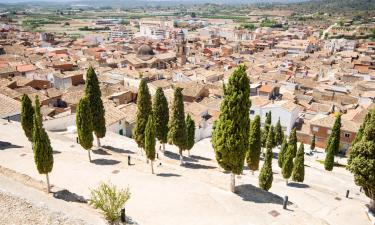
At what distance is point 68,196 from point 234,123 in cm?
1012

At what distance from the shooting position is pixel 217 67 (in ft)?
312

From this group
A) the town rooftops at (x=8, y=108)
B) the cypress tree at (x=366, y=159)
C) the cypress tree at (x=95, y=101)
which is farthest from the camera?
the town rooftops at (x=8, y=108)

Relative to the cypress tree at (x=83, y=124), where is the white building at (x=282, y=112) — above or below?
below

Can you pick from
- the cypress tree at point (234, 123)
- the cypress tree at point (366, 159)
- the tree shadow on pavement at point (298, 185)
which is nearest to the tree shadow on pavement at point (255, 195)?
the cypress tree at point (234, 123)

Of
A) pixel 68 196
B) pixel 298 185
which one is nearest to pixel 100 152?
pixel 68 196

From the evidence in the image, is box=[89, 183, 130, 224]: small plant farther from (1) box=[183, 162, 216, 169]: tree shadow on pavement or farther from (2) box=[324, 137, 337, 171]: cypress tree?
(2) box=[324, 137, 337, 171]: cypress tree

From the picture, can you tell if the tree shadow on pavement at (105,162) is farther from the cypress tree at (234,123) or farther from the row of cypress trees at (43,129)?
the cypress tree at (234,123)

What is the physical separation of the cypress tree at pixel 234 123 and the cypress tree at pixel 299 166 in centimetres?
1195

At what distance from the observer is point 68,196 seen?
62.0ft

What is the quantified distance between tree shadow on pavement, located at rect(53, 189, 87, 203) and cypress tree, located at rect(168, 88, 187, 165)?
503 inches

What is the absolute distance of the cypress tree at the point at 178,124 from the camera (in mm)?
29875

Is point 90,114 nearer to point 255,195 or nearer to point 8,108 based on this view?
point 255,195

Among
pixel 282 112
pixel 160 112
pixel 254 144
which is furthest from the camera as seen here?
pixel 282 112

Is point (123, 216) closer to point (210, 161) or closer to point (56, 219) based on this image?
point (56, 219)
